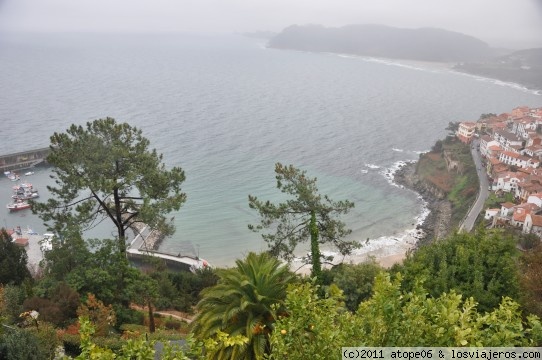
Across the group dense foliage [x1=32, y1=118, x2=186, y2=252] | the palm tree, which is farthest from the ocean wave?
the palm tree

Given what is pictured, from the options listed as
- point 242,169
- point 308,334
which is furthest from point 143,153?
point 242,169

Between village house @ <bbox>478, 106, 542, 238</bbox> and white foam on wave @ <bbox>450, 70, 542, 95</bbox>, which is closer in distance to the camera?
village house @ <bbox>478, 106, 542, 238</bbox>

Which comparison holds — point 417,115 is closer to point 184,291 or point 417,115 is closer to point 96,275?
point 184,291

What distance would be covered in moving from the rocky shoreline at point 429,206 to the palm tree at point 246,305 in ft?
76.8

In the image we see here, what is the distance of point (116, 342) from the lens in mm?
11367

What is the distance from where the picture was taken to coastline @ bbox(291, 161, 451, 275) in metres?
32.2

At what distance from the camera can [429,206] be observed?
4275 centimetres

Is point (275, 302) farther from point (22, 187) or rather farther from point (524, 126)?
point (524, 126)

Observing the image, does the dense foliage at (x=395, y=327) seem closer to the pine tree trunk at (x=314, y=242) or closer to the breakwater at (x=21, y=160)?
the pine tree trunk at (x=314, y=242)

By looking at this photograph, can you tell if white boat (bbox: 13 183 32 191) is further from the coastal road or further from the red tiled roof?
the red tiled roof

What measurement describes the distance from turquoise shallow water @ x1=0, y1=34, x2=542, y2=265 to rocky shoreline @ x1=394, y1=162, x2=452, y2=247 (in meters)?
1.29

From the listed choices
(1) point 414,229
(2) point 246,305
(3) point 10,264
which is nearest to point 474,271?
(2) point 246,305

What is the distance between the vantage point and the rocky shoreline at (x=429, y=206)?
3609 cm

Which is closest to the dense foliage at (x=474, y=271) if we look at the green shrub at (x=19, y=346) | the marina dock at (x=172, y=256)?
the green shrub at (x=19, y=346)
